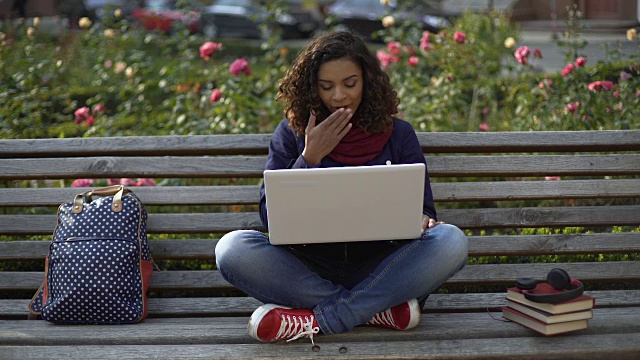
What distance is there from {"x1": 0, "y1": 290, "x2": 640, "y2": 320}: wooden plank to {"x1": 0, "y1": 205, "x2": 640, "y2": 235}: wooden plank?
0.89 feet

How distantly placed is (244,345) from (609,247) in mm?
1478

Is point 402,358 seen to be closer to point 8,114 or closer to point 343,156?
point 343,156

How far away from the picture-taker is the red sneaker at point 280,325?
9.16ft

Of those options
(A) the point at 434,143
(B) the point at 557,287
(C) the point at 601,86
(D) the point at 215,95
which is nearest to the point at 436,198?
(A) the point at 434,143

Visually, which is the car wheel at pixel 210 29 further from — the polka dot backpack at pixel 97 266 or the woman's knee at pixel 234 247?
the woman's knee at pixel 234 247

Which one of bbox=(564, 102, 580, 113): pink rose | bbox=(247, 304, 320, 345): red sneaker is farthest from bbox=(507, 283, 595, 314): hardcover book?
bbox=(564, 102, 580, 113): pink rose

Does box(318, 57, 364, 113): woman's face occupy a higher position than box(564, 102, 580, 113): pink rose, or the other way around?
box(318, 57, 364, 113): woman's face

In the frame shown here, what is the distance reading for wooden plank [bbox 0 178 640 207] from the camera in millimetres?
3461

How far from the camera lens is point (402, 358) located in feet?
8.85

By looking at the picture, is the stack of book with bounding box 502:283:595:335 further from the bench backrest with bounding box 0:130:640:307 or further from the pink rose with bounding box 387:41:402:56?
the pink rose with bounding box 387:41:402:56

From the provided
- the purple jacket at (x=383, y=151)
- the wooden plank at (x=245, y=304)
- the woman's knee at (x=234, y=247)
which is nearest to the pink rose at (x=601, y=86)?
the wooden plank at (x=245, y=304)

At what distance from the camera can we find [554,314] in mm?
2762

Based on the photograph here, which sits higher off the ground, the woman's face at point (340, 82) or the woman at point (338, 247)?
the woman's face at point (340, 82)

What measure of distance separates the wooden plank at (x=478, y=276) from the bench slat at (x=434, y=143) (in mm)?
446
